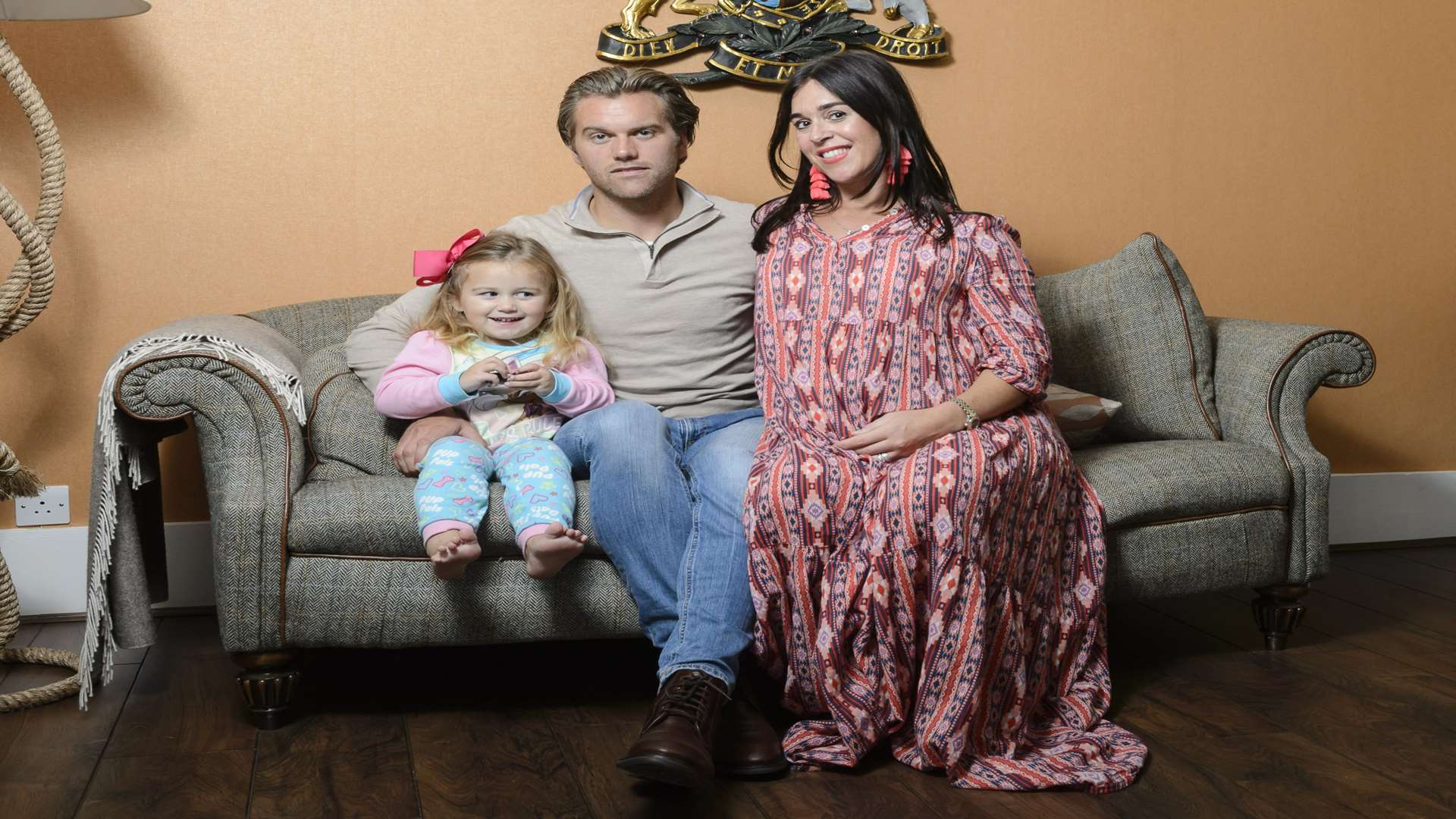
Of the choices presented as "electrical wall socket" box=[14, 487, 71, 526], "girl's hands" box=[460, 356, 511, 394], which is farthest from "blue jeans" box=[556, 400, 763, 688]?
"electrical wall socket" box=[14, 487, 71, 526]

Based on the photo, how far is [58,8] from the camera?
197 cm

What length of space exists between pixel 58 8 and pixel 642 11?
114 cm

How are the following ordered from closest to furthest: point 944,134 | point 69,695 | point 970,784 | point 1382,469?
point 970,784, point 69,695, point 944,134, point 1382,469

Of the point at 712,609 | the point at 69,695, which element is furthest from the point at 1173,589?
the point at 69,695

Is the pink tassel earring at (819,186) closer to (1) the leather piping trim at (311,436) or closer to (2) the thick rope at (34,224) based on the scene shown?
(1) the leather piping trim at (311,436)

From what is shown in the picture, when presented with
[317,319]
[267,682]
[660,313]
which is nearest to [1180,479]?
[660,313]

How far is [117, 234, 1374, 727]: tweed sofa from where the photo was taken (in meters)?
1.78

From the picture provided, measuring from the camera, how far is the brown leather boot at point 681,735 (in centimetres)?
143

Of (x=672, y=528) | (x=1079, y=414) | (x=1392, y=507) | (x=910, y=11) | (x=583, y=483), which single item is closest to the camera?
(x=672, y=528)

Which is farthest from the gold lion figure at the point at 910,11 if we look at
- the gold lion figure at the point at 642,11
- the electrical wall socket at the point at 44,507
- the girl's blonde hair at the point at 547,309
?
the electrical wall socket at the point at 44,507

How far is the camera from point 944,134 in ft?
9.17

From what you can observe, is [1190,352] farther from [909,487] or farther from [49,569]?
[49,569]

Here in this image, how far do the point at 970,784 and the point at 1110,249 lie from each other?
1715mm

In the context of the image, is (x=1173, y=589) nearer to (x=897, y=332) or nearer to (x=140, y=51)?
(x=897, y=332)
